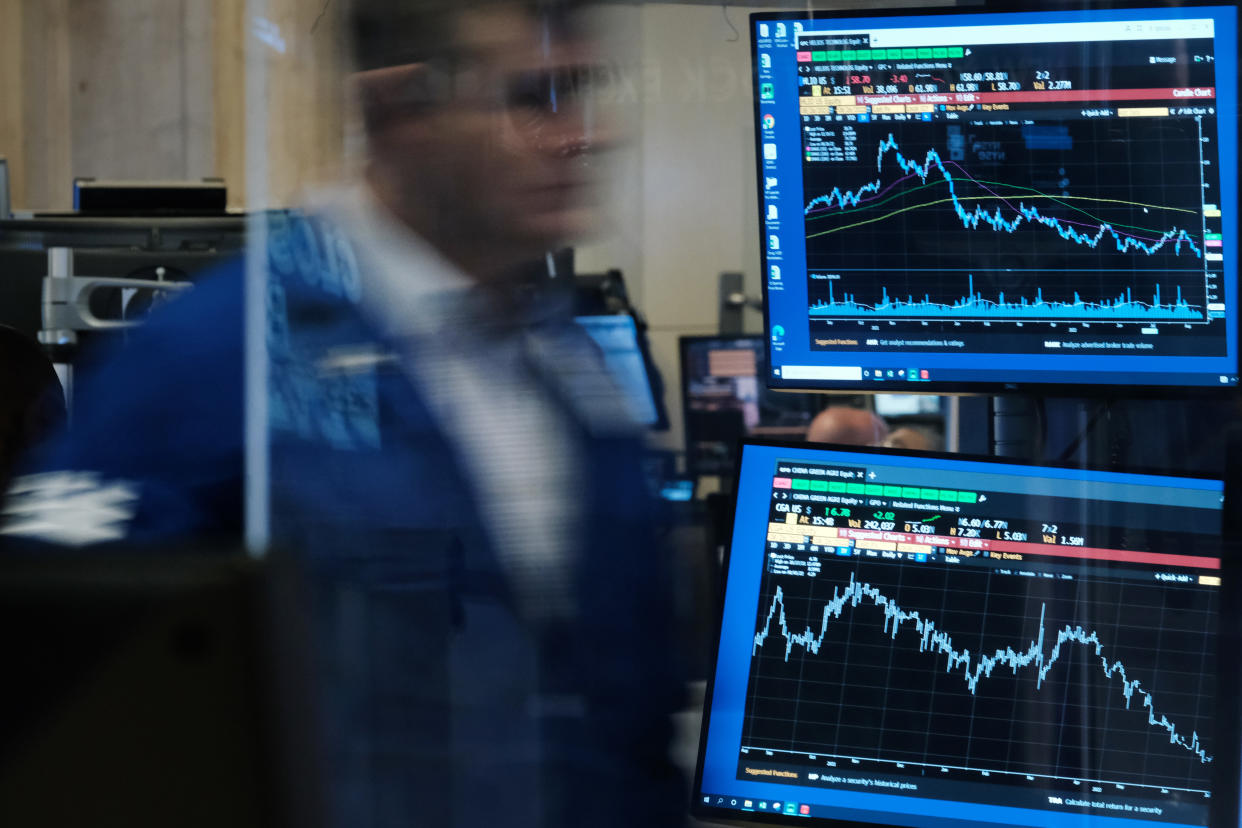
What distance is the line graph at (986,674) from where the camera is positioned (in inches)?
40.4

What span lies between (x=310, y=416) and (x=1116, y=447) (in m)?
0.79

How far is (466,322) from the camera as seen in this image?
1009mm

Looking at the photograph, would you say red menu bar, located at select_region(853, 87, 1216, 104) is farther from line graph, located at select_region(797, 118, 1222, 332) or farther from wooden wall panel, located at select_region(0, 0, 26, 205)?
wooden wall panel, located at select_region(0, 0, 26, 205)

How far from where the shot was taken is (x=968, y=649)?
3.47 feet

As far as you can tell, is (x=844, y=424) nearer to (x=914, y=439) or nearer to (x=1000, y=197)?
(x=914, y=439)

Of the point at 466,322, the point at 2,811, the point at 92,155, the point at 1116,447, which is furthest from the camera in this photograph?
the point at 92,155

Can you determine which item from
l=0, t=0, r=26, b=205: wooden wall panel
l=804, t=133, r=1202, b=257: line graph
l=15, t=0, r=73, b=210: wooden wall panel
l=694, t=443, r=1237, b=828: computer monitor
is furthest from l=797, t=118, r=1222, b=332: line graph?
l=0, t=0, r=26, b=205: wooden wall panel

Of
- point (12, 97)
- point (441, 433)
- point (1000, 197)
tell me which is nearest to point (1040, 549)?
point (1000, 197)

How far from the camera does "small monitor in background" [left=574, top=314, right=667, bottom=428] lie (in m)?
1.18

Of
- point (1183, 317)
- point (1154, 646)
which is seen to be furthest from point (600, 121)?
point (1154, 646)

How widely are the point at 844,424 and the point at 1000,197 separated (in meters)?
0.40

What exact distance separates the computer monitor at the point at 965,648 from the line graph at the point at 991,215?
0.70 feet

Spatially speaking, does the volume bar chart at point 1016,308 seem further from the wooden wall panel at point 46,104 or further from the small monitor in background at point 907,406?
the wooden wall panel at point 46,104

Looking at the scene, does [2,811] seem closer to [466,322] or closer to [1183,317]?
[466,322]
